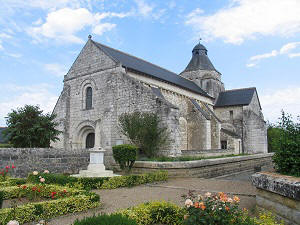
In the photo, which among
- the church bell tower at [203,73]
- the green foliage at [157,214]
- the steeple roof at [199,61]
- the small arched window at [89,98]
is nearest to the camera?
the green foliage at [157,214]

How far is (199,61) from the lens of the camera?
3378 centimetres

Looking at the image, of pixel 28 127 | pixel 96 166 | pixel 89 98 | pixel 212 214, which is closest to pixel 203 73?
pixel 89 98

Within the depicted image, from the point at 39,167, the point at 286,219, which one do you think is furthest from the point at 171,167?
the point at 286,219

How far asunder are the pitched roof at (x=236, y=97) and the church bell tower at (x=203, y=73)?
3.20 ft

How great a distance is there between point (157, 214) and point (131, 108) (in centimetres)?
1235

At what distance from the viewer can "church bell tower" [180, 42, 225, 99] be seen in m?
31.8

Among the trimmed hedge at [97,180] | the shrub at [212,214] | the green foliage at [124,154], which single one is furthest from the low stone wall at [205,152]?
the shrub at [212,214]

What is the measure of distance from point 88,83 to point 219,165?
11787mm

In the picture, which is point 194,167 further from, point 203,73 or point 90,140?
point 203,73

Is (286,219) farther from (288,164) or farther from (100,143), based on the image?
(100,143)

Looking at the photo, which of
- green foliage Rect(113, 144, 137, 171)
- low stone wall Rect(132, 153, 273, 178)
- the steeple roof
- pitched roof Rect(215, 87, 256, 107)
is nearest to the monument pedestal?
green foliage Rect(113, 144, 137, 171)

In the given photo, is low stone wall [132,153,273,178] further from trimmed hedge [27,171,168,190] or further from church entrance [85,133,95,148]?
church entrance [85,133,95,148]

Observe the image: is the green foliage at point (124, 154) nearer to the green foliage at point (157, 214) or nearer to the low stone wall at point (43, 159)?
the low stone wall at point (43, 159)

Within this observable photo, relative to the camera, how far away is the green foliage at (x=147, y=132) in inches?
575
